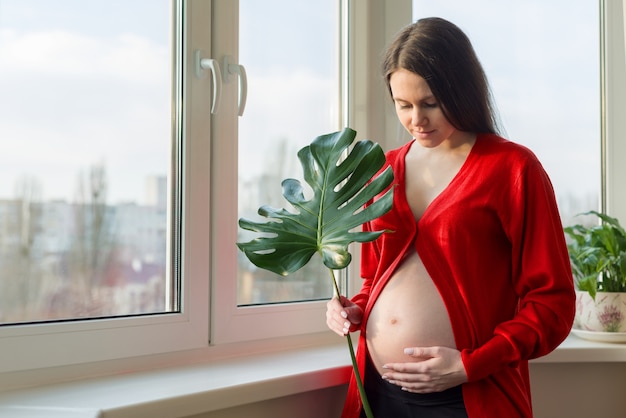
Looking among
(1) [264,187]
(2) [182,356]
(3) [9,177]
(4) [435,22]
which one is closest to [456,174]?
(4) [435,22]

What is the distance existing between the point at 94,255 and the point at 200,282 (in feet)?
0.78

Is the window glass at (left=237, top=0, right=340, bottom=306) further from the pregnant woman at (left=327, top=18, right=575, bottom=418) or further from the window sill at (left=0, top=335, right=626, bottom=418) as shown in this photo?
the pregnant woman at (left=327, top=18, right=575, bottom=418)

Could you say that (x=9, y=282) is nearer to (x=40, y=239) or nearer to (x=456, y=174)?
(x=40, y=239)

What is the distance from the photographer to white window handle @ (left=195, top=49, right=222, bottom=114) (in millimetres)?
1598

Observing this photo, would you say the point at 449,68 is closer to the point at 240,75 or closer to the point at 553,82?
the point at 240,75

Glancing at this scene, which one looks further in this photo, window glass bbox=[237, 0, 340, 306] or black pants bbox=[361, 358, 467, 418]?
window glass bbox=[237, 0, 340, 306]

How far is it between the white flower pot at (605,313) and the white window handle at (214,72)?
109 cm

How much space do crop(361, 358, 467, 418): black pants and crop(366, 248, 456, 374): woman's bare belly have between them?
0.04 m

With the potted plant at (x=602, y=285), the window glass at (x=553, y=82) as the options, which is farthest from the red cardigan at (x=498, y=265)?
the window glass at (x=553, y=82)

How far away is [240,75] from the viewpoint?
166 cm

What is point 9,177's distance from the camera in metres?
1.33

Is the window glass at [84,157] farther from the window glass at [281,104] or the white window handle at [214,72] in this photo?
the window glass at [281,104]

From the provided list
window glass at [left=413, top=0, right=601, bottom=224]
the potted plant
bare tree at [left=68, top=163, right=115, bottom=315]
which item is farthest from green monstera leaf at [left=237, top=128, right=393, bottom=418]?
window glass at [left=413, top=0, right=601, bottom=224]

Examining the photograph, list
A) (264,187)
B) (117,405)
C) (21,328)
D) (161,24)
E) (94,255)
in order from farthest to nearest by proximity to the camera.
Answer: (264,187)
(161,24)
(94,255)
(21,328)
(117,405)
